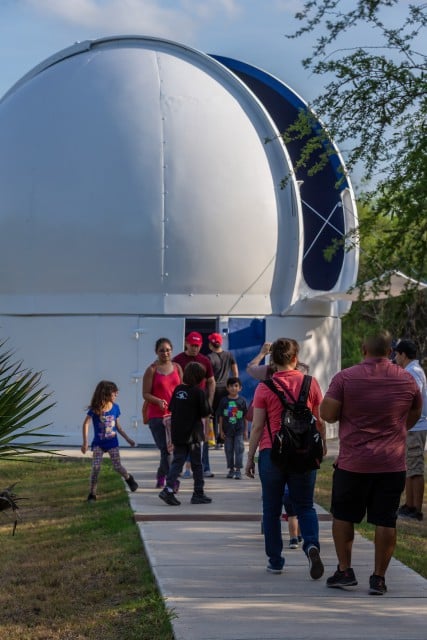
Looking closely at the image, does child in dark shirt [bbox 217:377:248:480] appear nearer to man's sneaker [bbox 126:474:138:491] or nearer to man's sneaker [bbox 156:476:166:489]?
man's sneaker [bbox 156:476:166:489]

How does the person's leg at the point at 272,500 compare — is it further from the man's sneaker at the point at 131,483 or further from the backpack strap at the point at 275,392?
the man's sneaker at the point at 131,483

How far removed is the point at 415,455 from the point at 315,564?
3.56m

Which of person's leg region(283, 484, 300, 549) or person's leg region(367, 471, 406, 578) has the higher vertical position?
person's leg region(367, 471, 406, 578)

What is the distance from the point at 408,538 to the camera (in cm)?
945

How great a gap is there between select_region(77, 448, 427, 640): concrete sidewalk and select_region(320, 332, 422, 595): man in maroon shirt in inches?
12.5

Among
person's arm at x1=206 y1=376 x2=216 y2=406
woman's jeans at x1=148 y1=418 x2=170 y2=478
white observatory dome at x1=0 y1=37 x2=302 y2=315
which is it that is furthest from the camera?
white observatory dome at x1=0 y1=37 x2=302 y2=315

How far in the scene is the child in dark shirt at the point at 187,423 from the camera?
10547 mm

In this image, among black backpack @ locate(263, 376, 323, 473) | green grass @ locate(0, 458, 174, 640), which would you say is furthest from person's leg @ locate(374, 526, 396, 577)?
green grass @ locate(0, 458, 174, 640)

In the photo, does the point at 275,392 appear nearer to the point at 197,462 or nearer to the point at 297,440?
the point at 297,440

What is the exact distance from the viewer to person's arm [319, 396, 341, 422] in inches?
274

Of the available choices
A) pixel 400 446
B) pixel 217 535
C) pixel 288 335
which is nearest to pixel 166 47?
pixel 288 335

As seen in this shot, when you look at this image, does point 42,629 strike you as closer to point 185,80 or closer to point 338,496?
point 338,496

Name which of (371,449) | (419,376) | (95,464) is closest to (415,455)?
(419,376)

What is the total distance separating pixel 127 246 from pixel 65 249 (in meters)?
0.96
